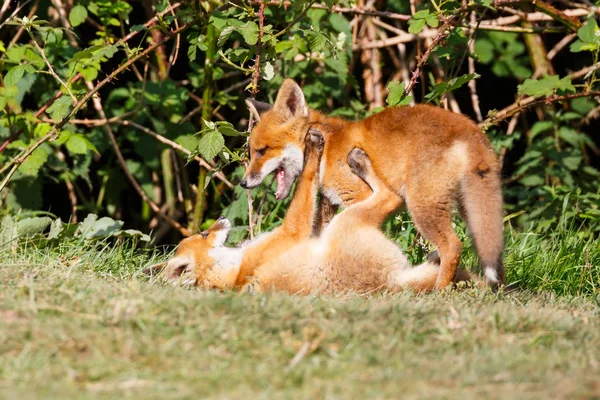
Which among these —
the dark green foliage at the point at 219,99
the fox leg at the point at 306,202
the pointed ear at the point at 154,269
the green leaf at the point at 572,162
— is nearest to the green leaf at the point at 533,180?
the dark green foliage at the point at 219,99

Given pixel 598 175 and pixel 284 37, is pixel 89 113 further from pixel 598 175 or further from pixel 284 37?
pixel 598 175

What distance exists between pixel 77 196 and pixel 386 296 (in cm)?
541

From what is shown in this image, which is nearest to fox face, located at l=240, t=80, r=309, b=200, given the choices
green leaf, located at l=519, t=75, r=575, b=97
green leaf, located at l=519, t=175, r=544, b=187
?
green leaf, located at l=519, t=75, r=575, b=97

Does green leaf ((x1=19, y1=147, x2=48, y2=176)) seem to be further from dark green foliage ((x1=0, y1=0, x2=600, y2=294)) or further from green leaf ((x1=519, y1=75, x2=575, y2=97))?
green leaf ((x1=519, y1=75, x2=575, y2=97))

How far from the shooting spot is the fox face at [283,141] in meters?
5.76

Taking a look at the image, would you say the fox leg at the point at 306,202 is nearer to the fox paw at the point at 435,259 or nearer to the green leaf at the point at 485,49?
the fox paw at the point at 435,259

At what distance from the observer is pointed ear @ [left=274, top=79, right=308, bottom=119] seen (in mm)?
5781

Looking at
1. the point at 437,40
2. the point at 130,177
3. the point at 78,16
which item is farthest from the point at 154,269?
the point at 130,177

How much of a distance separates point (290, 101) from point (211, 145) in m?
0.64

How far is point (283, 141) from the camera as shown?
18.9ft

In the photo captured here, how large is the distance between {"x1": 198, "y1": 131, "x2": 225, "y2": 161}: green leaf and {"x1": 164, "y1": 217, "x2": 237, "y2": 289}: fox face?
56cm

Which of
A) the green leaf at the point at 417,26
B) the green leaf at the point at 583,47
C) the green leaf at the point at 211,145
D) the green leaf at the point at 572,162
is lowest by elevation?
the green leaf at the point at 572,162

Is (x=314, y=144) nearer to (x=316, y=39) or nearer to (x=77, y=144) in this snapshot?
(x=316, y=39)

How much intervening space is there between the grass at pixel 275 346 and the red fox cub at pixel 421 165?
0.54 m
